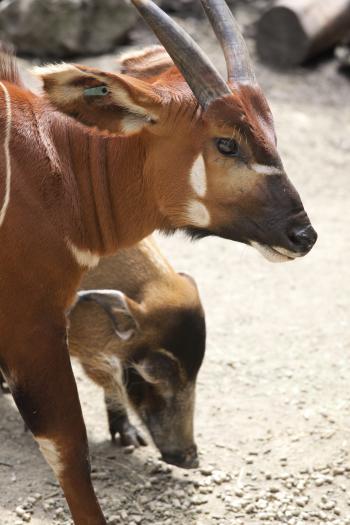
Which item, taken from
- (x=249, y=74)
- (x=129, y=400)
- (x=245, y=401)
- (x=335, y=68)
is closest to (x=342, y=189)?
(x=335, y=68)

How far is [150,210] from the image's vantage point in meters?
3.79

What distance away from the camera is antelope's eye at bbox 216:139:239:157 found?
137 inches

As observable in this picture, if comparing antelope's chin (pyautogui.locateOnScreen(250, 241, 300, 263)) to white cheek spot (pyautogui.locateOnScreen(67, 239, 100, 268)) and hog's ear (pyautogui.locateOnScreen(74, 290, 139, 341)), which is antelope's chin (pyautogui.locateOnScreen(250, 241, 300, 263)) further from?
hog's ear (pyautogui.locateOnScreen(74, 290, 139, 341))

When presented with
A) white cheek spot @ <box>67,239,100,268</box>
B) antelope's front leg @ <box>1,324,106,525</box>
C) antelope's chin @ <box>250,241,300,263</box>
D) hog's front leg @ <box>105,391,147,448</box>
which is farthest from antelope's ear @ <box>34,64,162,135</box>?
hog's front leg @ <box>105,391,147,448</box>

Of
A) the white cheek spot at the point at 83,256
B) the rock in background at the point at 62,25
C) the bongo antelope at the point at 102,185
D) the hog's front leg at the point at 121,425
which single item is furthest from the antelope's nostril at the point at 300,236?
the rock in background at the point at 62,25

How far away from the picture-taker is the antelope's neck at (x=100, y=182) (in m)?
3.72

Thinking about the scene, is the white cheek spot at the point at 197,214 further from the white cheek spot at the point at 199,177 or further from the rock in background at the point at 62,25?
the rock in background at the point at 62,25

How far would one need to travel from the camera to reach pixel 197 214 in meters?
3.65

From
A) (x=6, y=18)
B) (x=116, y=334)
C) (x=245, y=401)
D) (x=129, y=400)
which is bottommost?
(x=6, y=18)

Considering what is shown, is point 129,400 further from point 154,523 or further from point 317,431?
point 317,431

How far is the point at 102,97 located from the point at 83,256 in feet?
2.21

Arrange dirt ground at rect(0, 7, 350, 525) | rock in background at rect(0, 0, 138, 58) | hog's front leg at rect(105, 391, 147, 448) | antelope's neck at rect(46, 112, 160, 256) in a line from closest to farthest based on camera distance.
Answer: antelope's neck at rect(46, 112, 160, 256) < dirt ground at rect(0, 7, 350, 525) < hog's front leg at rect(105, 391, 147, 448) < rock in background at rect(0, 0, 138, 58)

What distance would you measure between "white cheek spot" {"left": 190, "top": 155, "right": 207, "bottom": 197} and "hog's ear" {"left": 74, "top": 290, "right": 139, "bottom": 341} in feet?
3.62

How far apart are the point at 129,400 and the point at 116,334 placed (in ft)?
1.32
